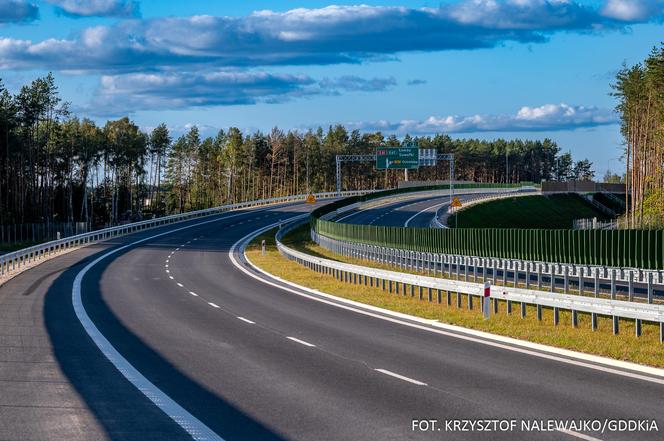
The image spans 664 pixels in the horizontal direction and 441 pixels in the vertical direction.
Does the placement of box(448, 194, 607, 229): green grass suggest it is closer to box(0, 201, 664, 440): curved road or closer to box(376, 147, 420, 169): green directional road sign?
box(376, 147, 420, 169): green directional road sign

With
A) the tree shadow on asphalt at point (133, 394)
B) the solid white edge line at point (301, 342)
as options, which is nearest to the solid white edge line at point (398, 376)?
the tree shadow on asphalt at point (133, 394)

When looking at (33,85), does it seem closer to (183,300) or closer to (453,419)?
(183,300)

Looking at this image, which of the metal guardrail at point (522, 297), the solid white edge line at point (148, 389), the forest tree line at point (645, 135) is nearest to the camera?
the solid white edge line at point (148, 389)

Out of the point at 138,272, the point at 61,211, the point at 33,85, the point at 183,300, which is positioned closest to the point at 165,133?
the point at 61,211

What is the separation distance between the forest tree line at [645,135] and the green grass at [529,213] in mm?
10280

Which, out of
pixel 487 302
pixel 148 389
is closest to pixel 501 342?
pixel 487 302

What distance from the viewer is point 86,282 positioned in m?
37.4

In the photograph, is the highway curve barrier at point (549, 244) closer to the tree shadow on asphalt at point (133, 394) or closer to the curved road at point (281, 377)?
the curved road at point (281, 377)

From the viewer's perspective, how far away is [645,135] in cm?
9350

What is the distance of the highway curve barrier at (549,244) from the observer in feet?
94.5

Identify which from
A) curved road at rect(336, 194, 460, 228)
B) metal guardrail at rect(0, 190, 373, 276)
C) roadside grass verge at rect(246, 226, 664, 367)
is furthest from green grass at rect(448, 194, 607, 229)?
roadside grass verge at rect(246, 226, 664, 367)

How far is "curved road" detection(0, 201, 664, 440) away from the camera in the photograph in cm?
1085

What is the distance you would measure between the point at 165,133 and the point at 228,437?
16892 centimetres

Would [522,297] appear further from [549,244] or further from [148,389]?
[549,244]
